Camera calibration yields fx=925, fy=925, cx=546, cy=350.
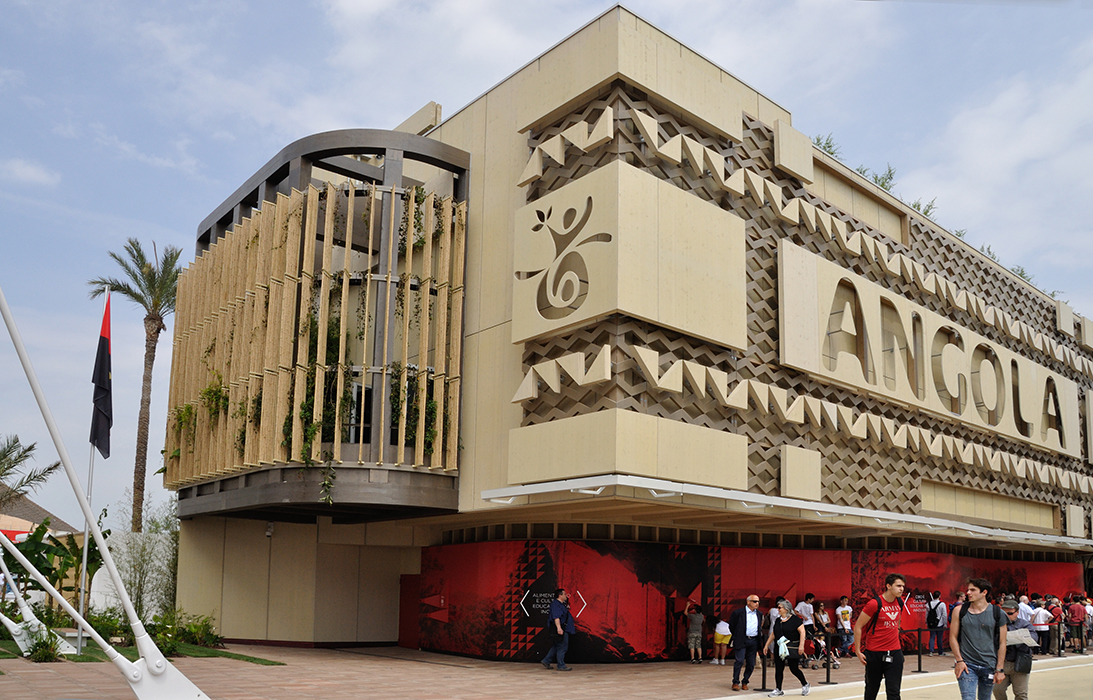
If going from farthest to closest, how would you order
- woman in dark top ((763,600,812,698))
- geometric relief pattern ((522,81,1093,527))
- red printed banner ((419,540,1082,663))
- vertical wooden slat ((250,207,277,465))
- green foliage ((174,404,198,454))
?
Result: green foliage ((174,404,198,454)) < red printed banner ((419,540,1082,663)) < vertical wooden slat ((250,207,277,465)) < geometric relief pattern ((522,81,1093,527)) < woman in dark top ((763,600,812,698))

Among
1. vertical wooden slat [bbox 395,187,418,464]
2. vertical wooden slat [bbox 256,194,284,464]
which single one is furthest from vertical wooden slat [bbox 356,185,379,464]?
vertical wooden slat [bbox 256,194,284,464]

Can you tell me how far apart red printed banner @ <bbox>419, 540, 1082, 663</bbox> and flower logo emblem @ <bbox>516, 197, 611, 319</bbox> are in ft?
19.6

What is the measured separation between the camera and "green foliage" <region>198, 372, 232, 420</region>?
70.8 ft

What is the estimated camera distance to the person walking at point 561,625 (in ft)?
60.5

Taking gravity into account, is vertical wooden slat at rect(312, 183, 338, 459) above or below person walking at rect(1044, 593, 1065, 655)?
above

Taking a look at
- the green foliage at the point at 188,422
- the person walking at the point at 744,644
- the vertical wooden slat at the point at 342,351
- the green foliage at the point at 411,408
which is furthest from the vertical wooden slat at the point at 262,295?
the person walking at the point at 744,644

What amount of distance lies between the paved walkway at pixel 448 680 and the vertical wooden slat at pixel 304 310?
4524 mm

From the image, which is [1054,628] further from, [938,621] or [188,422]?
[188,422]

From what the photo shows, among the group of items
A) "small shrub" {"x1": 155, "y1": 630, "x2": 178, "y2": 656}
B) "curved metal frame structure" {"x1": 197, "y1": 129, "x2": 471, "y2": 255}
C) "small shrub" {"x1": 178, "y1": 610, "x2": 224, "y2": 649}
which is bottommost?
"small shrub" {"x1": 178, "y1": 610, "x2": 224, "y2": 649}

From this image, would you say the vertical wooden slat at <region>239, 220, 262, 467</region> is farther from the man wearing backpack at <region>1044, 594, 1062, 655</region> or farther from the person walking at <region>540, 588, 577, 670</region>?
the man wearing backpack at <region>1044, 594, 1062, 655</region>

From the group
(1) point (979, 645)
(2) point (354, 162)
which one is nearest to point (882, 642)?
(1) point (979, 645)

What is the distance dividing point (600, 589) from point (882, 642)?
11090 mm

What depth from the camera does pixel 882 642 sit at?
10.1m

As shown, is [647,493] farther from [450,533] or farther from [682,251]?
[450,533]
